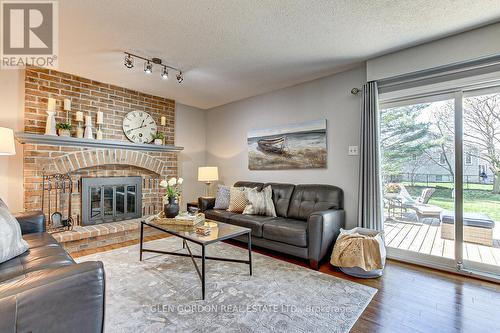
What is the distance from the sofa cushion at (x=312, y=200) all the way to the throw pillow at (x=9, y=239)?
9.20 feet

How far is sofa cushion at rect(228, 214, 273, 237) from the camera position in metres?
3.03

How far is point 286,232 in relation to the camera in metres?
2.76

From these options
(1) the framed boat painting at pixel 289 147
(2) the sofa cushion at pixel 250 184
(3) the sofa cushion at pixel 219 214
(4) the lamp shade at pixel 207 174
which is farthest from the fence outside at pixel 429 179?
(4) the lamp shade at pixel 207 174

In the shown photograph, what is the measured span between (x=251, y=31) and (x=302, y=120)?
5.63ft

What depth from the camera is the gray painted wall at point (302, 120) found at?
319 centimetres

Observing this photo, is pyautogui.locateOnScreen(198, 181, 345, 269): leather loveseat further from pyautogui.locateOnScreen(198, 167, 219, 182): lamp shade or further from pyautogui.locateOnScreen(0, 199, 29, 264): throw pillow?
pyautogui.locateOnScreen(0, 199, 29, 264): throw pillow

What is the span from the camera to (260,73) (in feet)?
11.0

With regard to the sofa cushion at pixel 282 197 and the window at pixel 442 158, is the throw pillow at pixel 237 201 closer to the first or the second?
the sofa cushion at pixel 282 197

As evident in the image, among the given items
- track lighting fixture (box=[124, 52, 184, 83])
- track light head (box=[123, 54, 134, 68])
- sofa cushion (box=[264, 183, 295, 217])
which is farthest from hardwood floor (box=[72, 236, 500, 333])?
track light head (box=[123, 54, 134, 68])

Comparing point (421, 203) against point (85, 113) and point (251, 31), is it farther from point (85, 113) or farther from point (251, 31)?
point (85, 113)

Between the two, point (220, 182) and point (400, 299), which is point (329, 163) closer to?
point (400, 299)

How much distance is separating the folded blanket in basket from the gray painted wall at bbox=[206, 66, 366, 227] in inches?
27.1

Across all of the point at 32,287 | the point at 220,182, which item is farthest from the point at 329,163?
the point at 32,287

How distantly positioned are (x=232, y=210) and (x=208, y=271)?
1264 mm
